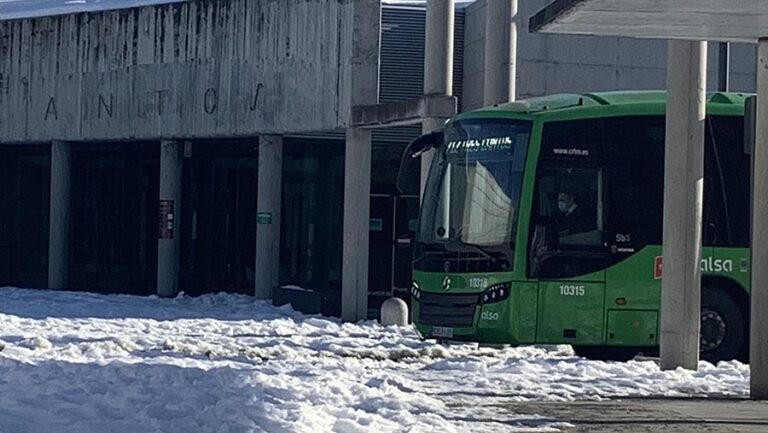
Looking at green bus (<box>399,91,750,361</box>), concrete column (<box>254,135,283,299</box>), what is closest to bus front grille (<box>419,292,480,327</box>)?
green bus (<box>399,91,750,361</box>)

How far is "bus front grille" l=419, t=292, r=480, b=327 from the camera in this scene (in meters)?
20.7

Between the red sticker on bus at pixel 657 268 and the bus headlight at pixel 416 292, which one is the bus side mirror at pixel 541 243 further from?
the bus headlight at pixel 416 292

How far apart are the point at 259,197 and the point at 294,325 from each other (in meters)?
6.55

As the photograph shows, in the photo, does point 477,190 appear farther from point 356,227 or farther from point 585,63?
point 585,63

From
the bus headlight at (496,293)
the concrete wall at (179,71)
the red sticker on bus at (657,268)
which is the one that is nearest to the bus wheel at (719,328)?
the red sticker on bus at (657,268)

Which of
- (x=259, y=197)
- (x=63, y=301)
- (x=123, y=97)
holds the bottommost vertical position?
(x=63, y=301)

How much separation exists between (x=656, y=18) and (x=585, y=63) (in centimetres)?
1756

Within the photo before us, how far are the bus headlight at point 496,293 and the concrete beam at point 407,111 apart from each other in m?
5.93

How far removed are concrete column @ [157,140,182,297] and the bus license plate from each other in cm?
1568

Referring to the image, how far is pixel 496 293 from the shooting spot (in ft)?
67.4

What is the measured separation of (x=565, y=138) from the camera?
20.8 metres

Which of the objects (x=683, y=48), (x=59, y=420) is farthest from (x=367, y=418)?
(x=683, y=48)

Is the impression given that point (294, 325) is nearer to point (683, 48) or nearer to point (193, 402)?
point (683, 48)

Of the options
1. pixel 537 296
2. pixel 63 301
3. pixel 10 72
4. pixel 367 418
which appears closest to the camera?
pixel 367 418
